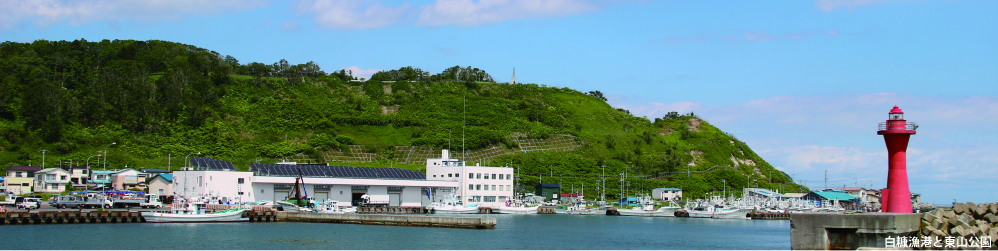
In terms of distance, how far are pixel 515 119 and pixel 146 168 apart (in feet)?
166

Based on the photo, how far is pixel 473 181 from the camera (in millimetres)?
73812

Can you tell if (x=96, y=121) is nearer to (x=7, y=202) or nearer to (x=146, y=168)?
(x=146, y=168)

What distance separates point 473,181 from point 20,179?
37093mm

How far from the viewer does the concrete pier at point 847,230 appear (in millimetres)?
20109

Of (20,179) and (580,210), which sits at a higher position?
(20,179)

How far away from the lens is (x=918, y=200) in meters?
111

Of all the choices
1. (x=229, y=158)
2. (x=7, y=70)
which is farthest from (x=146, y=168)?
→ (x=7, y=70)

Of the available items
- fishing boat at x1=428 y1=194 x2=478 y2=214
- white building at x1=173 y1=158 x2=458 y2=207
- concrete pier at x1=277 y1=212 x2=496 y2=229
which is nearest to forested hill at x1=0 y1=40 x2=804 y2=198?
white building at x1=173 y1=158 x2=458 y2=207

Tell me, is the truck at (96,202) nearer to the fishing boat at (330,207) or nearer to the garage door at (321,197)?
the fishing boat at (330,207)

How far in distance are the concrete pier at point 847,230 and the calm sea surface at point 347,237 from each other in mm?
16625

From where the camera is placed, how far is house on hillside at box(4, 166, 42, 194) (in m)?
62.1

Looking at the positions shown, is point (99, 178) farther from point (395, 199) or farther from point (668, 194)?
point (668, 194)

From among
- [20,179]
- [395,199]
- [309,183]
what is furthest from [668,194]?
[20,179]

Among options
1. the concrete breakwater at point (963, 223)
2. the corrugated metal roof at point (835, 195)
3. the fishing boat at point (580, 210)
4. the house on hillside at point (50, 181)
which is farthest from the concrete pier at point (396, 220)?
the corrugated metal roof at point (835, 195)
